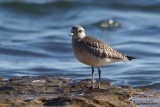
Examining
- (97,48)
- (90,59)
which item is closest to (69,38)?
(97,48)

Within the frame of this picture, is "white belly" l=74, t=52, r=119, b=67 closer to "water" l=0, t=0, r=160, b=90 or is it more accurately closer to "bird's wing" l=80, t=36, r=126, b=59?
"bird's wing" l=80, t=36, r=126, b=59

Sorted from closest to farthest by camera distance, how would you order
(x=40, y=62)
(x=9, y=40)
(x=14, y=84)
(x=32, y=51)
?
(x=14, y=84) → (x=40, y=62) → (x=32, y=51) → (x=9, y=40)

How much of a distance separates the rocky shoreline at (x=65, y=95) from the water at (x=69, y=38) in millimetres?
2134

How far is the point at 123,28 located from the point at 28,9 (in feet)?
18.4

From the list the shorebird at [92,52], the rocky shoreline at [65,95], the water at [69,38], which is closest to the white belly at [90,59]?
the shorebird at [92,52]

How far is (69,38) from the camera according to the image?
19.0 metres

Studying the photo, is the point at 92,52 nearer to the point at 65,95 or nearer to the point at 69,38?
the point at 65,95

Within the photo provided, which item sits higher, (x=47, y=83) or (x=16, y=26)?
(x=16, y=26)

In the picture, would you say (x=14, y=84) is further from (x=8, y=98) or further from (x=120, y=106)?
(x=120, y=106)

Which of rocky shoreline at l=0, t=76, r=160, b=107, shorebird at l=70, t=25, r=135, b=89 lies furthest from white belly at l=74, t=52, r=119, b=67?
rocky shoreline at l=0, t=76, r=160, b=107

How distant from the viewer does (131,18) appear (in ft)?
76.3

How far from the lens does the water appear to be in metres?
13.1

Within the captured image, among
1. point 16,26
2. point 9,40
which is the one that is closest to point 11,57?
point 9,40

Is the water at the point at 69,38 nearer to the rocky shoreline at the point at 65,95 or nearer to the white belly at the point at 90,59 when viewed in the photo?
the rocky shoreline at the point at 65,95
